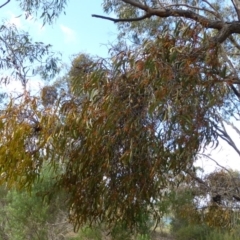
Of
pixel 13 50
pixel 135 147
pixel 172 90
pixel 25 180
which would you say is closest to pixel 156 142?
pixel 135 147

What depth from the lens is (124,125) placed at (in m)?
3.79

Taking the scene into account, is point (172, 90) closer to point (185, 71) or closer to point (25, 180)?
point (185, 71)

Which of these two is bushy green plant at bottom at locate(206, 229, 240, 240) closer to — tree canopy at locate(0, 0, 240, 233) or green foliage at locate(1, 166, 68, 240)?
green foliage at locate(1, 166, 68, 240)

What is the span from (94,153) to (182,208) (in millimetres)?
6114

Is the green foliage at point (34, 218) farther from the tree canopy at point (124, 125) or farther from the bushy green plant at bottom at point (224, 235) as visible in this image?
the tree canopy at point (124, 125)

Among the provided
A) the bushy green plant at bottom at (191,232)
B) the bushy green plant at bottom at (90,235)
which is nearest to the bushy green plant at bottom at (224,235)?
the bushy green plant at bottom at (191,232)

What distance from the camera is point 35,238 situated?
9.16 m

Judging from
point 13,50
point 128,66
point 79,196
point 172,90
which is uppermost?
point 13,50

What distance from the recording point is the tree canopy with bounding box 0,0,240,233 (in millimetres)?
3742

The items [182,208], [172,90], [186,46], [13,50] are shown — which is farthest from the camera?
[182,208]

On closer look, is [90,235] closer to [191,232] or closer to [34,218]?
[34,218]

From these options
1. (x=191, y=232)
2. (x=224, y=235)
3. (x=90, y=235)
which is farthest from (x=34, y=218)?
(x=191, y=232)

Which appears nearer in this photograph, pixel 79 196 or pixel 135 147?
pixel 135 147

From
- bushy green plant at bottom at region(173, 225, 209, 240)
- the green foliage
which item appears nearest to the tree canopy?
the green foliage
